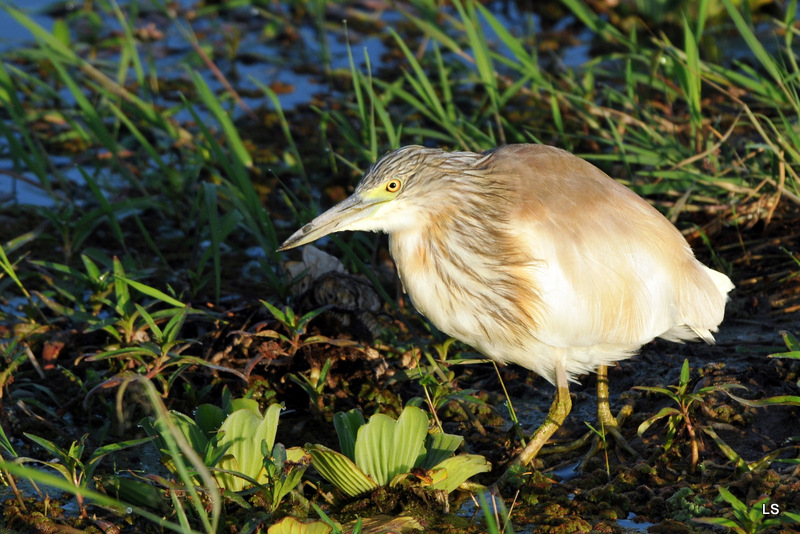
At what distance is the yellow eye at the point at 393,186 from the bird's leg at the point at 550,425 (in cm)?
82

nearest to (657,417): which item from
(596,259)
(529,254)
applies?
(596,259)

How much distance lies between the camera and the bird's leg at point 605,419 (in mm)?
3418

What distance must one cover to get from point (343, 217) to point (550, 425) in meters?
1.02

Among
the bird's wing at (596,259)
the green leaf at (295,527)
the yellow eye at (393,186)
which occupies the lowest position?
the green leaf at (295,527)

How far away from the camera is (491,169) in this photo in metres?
3.43

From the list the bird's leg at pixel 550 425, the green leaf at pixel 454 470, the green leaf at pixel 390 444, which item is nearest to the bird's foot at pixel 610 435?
the bird's leg at pixel 550 425

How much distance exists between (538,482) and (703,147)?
2.31 m

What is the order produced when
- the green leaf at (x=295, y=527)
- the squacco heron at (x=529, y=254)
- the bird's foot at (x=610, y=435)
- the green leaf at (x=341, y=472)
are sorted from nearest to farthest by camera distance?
the green leaf at (x=295, y=527)
the green leaf at (x=341, y=472)
the squacco heron at (x=529, y=254)
the bird's foot at (x=610, y=435)

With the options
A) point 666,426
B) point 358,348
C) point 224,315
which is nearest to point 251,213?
point 224,315

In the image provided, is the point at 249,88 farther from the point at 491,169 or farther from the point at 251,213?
the point at 491,169

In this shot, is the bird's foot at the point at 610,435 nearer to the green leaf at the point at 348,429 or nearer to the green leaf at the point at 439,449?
the green leaf at the point at 439,449

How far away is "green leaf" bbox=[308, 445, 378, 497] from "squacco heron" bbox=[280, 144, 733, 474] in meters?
0.59

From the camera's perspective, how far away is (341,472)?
9.91 ft

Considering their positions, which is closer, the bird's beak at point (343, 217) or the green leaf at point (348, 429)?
the green leaf at point (348, 429)
